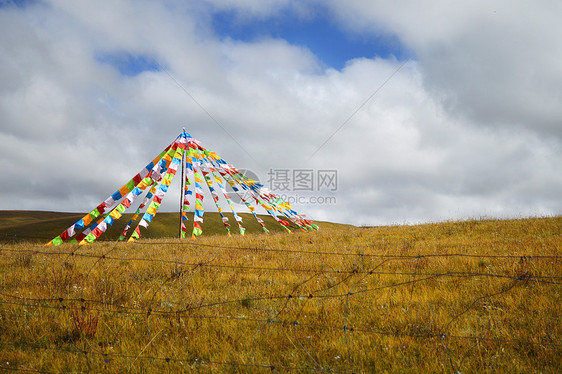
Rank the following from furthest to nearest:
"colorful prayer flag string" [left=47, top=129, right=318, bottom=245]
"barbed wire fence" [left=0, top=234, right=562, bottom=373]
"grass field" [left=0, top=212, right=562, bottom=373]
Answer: "colorful prayer flag string" [left=47, top=129, right=318, bottom=245] → "barbed wire fence" [left=0, top=234, right=562, bottom=373] → "grass field" [left=0, top=212, right=562, bottom=373]

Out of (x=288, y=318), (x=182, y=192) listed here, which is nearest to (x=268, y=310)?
(x=288, y=318)

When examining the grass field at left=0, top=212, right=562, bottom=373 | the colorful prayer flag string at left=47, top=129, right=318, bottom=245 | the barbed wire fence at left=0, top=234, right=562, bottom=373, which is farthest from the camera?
the colorful prayer flag string at left=47, top=129, right=318, bottom=245

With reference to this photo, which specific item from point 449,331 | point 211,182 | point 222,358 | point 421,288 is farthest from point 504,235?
point 211,182

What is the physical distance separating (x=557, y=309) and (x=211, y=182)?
15.7 metres

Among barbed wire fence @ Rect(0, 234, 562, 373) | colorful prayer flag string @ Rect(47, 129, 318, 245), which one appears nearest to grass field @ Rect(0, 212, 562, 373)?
barbed wire fence @ Rect(0, 234, 562, 373)

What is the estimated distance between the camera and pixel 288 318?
5.34 meters

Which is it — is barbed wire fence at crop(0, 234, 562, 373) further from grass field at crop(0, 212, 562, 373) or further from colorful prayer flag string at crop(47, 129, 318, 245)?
colorful prayer flag string at crop(47, 129, 318, 245)

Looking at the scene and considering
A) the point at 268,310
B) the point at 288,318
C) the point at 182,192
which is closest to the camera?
the point at 288,318

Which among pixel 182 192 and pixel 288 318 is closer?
pixel 288 318

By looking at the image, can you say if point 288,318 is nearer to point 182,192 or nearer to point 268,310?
point 268,310

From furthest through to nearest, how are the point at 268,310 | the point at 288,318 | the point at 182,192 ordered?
the point at 182,192 → the point at 268,310 → the point at 288,318

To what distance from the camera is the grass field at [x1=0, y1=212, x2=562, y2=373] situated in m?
4.20

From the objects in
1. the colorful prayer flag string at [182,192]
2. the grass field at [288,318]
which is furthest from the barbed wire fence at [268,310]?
the colorful prayer flag string at [182,192]

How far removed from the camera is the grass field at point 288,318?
13.8ft
